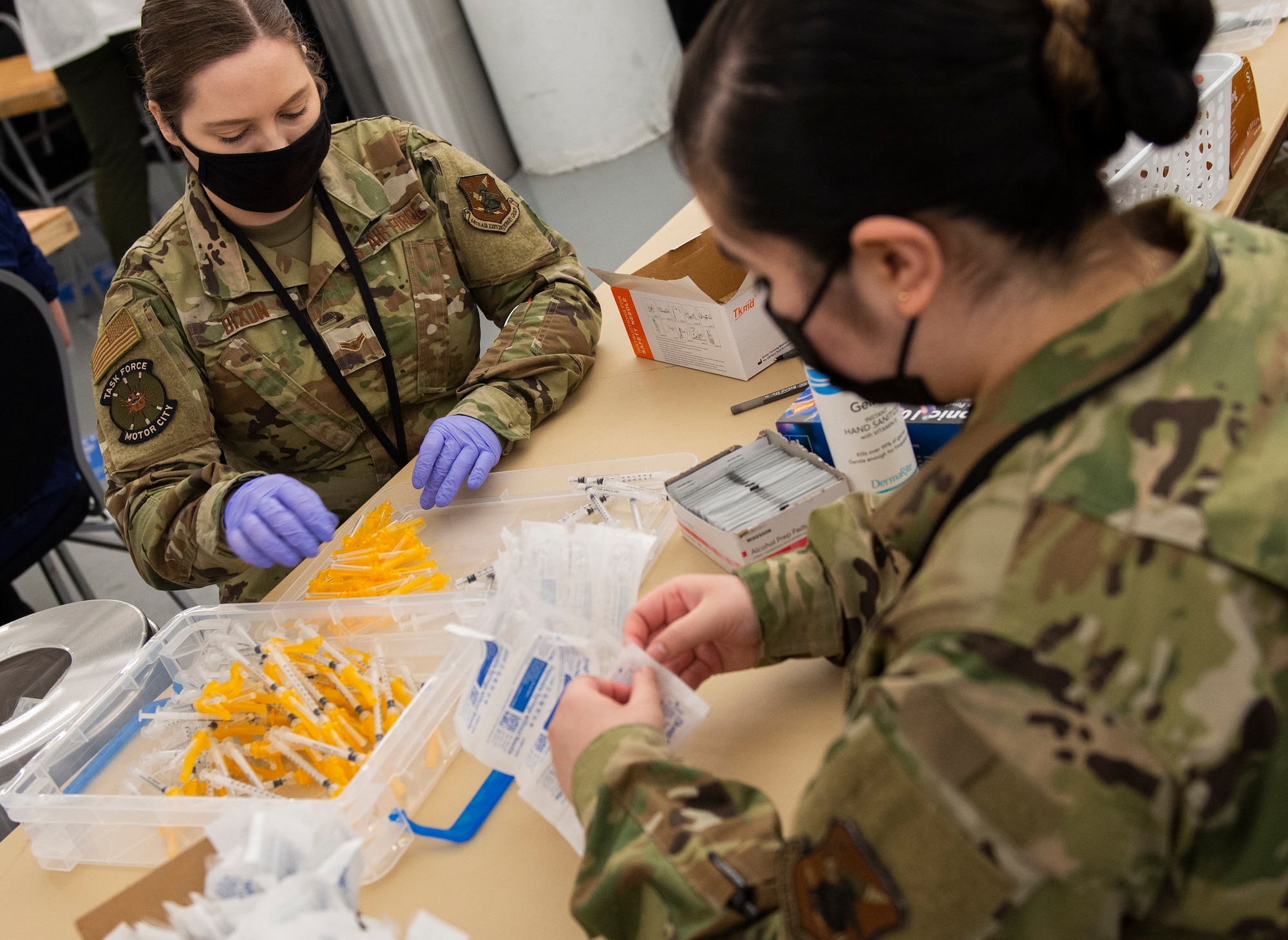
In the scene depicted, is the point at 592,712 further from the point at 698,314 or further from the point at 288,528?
the point at 698,314

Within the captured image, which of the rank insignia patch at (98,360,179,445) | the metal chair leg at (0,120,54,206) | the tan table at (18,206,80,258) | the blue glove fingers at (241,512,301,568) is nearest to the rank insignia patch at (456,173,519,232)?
the rank insignia patch at (98,360,179,445)

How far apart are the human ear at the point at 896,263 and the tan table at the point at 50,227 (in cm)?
376

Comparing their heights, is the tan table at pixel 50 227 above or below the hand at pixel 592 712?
above

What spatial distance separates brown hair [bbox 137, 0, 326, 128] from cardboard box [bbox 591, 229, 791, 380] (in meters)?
0.69

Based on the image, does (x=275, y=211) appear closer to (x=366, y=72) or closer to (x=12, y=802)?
(x=12, y=802)

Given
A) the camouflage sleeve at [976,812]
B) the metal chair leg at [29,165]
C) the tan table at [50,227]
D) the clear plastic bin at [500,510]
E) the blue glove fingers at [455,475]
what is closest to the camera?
the camouflage sleeve at [976,812]

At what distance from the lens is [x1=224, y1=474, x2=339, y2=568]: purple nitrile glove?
1.49 m

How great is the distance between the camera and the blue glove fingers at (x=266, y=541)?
1.49 m

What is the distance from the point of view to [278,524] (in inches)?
58.7

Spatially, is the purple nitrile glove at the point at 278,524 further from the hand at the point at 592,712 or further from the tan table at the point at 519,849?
the hand at the point at 592,712

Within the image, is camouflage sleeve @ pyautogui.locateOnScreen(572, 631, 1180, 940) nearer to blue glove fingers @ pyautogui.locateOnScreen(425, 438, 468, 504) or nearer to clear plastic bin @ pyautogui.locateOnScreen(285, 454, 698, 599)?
clear plastic bin @ pyautogui.locateOnScreen(285, 454, 698, 599)

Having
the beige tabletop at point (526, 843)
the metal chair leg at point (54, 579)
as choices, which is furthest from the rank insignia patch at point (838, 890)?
the metal chair leg at point (54, 579)

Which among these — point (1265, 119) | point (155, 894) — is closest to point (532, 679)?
point (155, 894)

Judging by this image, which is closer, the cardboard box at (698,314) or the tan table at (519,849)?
the tan table at (519,849)
